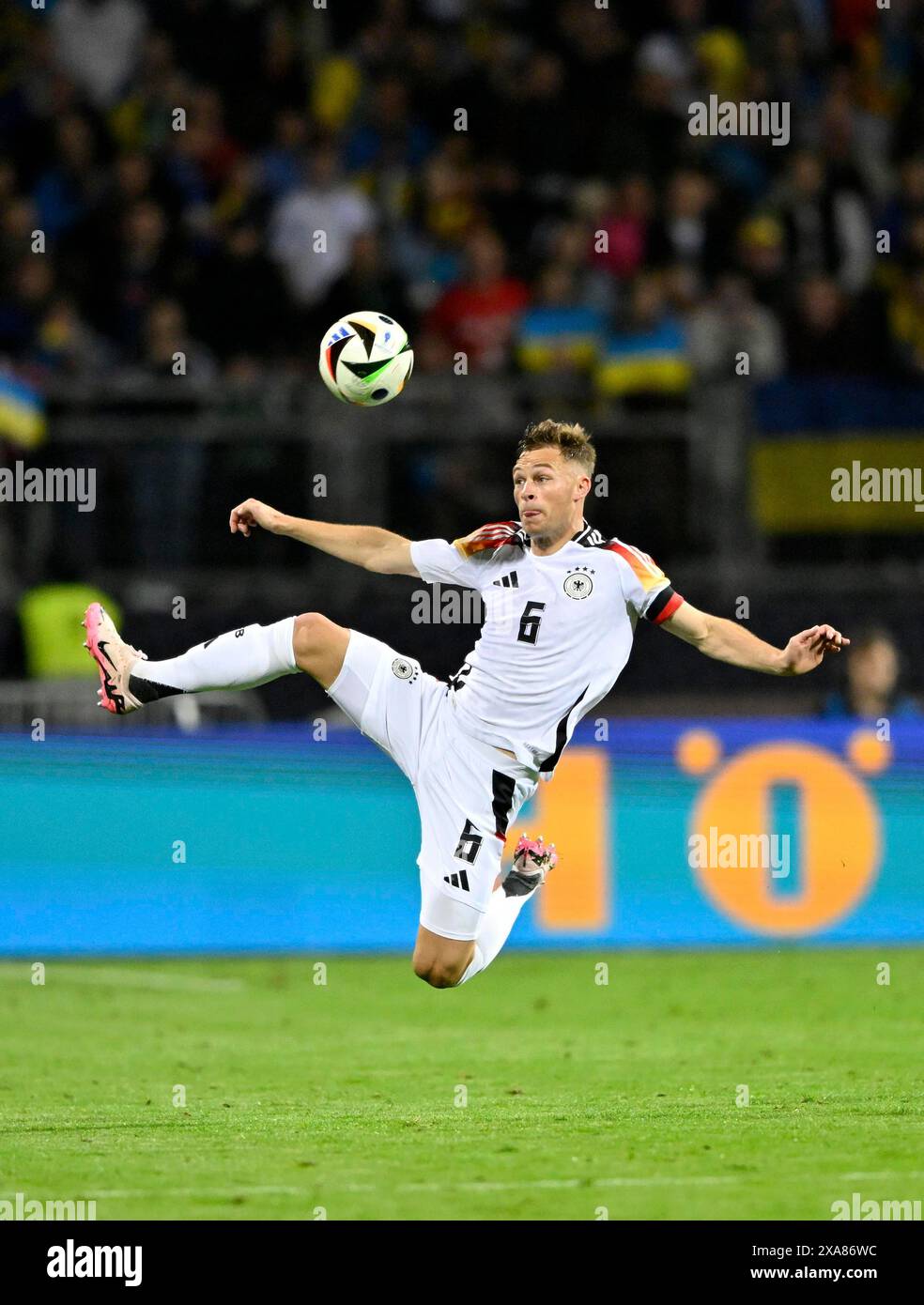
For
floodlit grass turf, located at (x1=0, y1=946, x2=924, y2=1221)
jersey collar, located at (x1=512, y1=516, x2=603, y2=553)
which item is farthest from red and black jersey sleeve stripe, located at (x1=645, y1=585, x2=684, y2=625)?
floodlit grass turf, located at (x1=0, y1=946, x2=924, y2=1221)

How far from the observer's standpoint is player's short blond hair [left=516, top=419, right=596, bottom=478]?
337 inches

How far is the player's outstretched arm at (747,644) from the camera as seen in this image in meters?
8.05

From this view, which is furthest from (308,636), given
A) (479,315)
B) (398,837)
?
(479,315)

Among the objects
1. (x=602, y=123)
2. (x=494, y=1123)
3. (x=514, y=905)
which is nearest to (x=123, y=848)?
(x=514, y=905)

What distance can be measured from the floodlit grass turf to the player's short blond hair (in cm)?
259

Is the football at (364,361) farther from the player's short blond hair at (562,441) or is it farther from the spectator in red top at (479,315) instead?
the spectator in red top at (479,315)

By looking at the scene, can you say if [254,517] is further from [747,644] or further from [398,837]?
[398,837]

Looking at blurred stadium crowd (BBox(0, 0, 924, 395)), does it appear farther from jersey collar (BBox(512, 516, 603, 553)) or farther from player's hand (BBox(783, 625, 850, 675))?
player's hand (BBox(783, 625, 850, 675))

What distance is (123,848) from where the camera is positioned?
13.0 metres

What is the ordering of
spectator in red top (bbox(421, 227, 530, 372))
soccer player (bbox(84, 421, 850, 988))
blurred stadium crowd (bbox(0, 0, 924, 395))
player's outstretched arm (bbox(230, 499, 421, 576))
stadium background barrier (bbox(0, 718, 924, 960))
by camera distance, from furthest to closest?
blurred stadium crowd (bbox(0, 0, 924, 395))
spectator in red top (bbox(421, 227, 530, 372))
stadium background barrier (bbox(0, 718, 924, 960))
player's outstretched arm (bbox(230, 499, 421, 576))
soccer player (bbox(84, 421, 850, 988))

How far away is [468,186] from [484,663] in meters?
9.29

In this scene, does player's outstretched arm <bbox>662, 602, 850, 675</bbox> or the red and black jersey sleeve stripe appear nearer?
player's outstretched arm <bbox>662, 602, 850, 675</bbox>

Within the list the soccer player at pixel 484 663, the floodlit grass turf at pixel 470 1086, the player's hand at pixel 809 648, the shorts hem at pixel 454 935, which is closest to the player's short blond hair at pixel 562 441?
the soccer player at pixel 484 663

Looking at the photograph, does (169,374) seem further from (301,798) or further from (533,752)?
(533,752)
